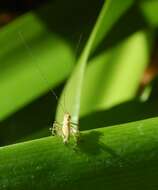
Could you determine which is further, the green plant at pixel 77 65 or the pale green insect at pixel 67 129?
the green plant at pixel 77 65

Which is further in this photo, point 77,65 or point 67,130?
point 77,65

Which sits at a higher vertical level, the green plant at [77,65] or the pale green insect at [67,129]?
the green plant at [77,65]

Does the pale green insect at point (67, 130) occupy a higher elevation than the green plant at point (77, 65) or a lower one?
lower

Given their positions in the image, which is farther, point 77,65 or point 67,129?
point 77,65

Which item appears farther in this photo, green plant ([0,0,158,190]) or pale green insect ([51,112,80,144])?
green plant ([0,0,158,190])

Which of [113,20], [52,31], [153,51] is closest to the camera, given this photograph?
[113,20]

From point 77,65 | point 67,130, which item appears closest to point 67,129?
point 67,130

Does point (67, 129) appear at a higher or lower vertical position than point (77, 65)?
lower

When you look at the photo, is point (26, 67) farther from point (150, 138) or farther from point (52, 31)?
point (150, 138)

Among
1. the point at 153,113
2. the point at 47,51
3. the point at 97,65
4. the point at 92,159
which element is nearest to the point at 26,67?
the point at 47,51

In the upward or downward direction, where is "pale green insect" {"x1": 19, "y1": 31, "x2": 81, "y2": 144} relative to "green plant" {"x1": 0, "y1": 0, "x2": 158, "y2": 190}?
downward

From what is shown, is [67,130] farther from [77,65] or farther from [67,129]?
[77,65]
